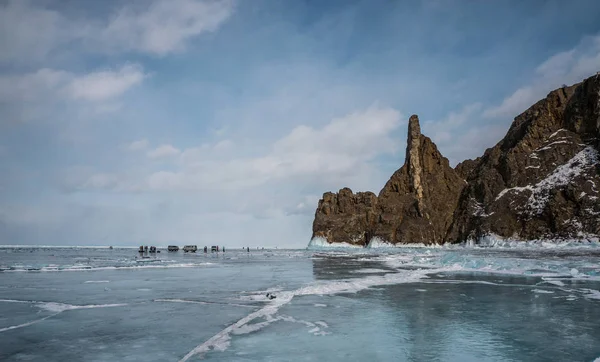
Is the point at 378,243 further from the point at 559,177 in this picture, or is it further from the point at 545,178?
the point at 559,177

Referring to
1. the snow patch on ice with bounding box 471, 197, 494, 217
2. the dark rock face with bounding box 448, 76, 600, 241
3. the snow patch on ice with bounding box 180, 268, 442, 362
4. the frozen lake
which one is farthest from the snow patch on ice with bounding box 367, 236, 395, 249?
the frozen lake

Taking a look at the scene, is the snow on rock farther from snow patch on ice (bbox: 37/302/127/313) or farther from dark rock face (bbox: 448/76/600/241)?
snow patch on ice (bbox: 37/302/127/313)

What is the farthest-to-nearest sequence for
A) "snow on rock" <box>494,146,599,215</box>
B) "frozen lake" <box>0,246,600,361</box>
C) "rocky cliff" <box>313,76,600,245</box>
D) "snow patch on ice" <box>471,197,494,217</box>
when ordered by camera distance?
1. "snow patch on ice" <box>471,197,494,217</box>
2. "snow on rock" <box>494,146,599,215</box>
3. "rocky cliff" <box>313,76,600,245</box>
4. "frozen lake" <box>0,246,600,361</box>

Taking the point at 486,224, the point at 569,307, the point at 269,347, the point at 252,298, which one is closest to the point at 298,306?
the point at 252,298

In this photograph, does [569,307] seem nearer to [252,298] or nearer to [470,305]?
[470,305]

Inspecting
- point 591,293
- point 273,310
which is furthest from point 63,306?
point 591,293

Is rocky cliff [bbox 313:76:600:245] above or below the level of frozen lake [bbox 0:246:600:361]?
above

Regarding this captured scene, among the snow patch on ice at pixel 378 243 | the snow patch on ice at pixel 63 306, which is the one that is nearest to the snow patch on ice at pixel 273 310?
the snow patch on ice at pixel 63 306

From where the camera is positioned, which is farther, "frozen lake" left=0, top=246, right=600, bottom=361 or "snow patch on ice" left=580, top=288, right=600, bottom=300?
"snow patch on ice" left=580, top=288, right=600, bottom=300

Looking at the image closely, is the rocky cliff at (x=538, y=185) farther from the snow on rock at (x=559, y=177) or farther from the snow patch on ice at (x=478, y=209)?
the snow patch on ice at (x=478, y=209)

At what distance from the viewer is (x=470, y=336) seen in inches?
383

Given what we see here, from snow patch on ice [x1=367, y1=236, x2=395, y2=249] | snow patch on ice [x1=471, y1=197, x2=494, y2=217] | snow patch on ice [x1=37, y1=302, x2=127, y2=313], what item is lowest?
snow patch on ice [x1=367, y1=236, x2=395, y2=249]

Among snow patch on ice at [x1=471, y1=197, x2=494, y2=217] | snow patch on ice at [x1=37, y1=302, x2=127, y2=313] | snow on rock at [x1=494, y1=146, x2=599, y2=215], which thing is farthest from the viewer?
snow patch on ice at [x1=471, y1=197, x2=494, y2=217]

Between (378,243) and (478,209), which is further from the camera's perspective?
(378,243)
